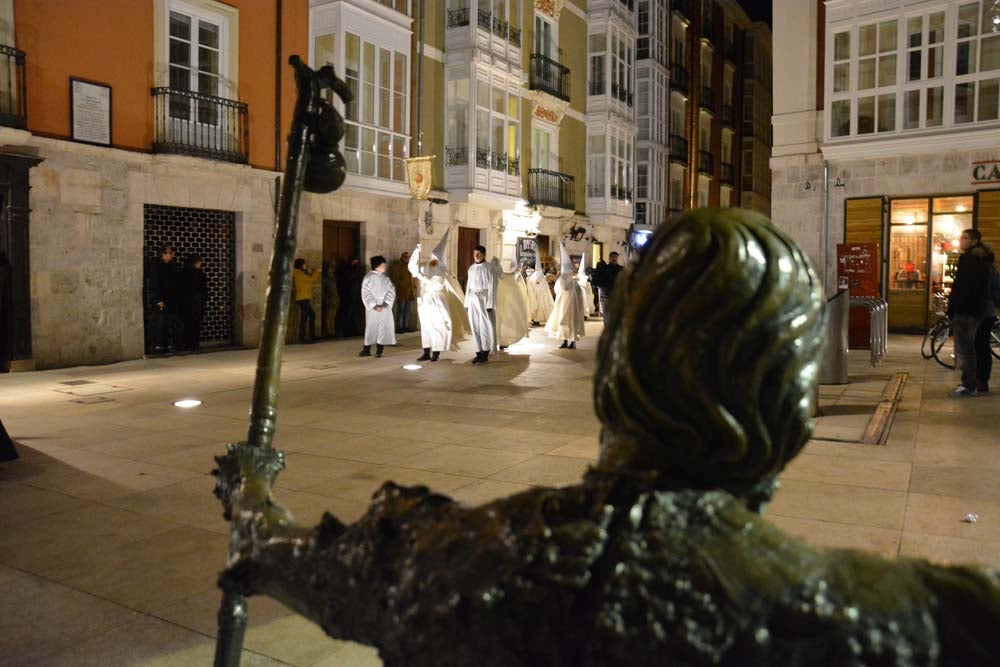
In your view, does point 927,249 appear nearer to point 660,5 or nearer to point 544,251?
point 544,251

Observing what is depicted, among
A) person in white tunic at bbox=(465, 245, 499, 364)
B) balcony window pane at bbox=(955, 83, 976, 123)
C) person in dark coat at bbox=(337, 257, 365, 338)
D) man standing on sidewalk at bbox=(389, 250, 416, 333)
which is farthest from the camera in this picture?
man standing on sidewalk at bbox=(389, 250, 416, 333)

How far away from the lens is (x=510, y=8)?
879 inches

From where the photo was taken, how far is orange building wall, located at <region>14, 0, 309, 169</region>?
1155cm

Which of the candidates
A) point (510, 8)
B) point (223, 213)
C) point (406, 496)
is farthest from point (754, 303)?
point (510, 8)

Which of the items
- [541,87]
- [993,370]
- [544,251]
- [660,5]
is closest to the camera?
[993,370]

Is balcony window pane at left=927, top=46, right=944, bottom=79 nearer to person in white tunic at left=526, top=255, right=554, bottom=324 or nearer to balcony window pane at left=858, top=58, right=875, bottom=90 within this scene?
balcony window pane at left=858, top=58, right=875, bottom=90

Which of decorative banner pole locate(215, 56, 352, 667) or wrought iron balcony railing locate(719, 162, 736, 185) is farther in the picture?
wrought iron balcony railing locate(719, 162, 736, 185)

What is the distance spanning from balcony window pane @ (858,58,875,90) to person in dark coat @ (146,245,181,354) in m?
14.8

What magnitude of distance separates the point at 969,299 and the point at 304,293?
11.2m

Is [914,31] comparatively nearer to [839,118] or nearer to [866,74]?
[866,74]

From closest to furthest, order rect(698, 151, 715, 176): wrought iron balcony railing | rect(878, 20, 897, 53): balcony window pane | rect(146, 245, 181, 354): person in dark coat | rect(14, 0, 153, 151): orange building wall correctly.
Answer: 1. rect(14, 0, 153, 151): orange building wall
2. rect(146, 245, 181, 354): person in dark coat
3. rect(878, 20, 897, 53): balcony window pane
4. rect(698, 151, 715, 176): wrought iron balcony railing

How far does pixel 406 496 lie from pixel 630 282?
1.39ft

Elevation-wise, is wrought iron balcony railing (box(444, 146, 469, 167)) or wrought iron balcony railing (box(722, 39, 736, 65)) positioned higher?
wrought iron balcony railing (box(722, 39, 736, 65))

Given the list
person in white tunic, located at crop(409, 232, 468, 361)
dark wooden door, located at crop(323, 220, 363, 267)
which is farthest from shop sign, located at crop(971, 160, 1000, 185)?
dark wooden door, located at crop(323, 220, 363, 267)
